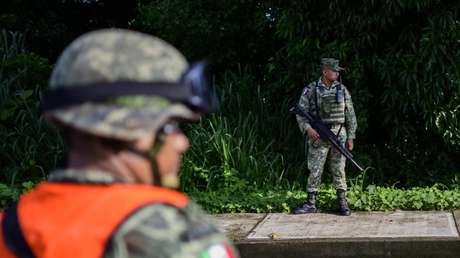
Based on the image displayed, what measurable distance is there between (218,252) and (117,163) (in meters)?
0.24

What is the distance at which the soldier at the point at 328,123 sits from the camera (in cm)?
860

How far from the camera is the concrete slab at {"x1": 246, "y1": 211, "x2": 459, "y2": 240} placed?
24.4 feet

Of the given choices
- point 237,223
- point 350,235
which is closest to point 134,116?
point 350,235

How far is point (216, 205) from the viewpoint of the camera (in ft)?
29.7

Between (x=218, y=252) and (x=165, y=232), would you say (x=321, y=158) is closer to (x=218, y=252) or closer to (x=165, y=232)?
(x=218, y=252)

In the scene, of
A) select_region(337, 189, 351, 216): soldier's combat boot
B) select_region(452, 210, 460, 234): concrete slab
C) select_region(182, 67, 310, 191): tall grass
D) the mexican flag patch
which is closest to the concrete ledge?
select_region(452, 210, 460, 234): concrete slab

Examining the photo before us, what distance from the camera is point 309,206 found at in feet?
28.9

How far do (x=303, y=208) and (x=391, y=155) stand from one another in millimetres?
2568

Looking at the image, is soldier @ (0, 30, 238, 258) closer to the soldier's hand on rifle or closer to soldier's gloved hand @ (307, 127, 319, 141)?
soldier's gloved hand @ (307, 127, 319, 141)

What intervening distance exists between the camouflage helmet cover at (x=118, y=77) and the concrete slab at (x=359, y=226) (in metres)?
5.98

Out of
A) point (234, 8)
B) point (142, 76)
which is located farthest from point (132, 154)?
point (234, 8)

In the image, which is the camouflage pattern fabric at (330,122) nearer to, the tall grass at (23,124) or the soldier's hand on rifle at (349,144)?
the soldier's hand on rifle at (349,144)

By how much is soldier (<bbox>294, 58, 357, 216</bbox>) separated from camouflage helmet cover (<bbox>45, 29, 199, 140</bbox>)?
23.2 feet

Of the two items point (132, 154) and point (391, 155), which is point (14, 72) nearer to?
point (391, 155)
